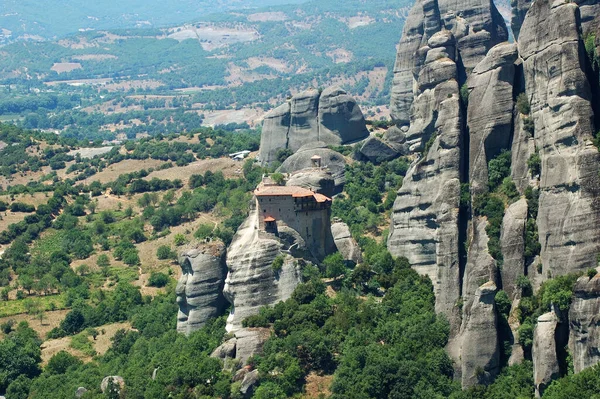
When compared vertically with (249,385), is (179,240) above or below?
above

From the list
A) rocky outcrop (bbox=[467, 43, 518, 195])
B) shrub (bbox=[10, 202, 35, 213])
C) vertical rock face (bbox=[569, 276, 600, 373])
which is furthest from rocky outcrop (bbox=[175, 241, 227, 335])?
shrub (bbox=[10, 202, 35, 213])

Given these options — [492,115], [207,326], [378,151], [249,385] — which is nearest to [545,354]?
[492,115]

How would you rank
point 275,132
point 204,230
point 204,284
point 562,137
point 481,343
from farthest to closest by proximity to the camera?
point 275,132
point 204,230
point 204,284
point 562,137
point 481,343

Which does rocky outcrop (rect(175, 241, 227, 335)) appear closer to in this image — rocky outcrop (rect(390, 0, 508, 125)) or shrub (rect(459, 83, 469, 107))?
shrub (rect(459, 83, 469, 107))

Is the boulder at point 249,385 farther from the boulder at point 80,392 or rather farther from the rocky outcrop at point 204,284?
the boulder at point 80,392

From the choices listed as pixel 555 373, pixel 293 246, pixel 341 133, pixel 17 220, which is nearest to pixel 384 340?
pixel 293 246

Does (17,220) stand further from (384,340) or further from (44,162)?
(384,340)

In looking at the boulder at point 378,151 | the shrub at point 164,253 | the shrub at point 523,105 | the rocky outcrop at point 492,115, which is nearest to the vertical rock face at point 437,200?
the rocky outcrop at point 492,115

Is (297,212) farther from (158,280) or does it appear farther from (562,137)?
(158,280)
